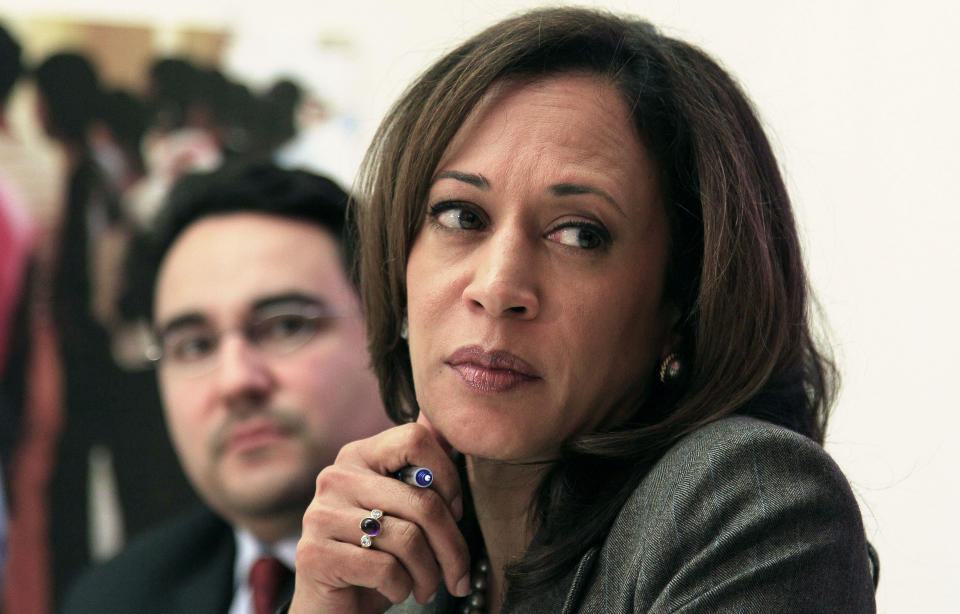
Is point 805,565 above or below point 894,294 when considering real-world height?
above

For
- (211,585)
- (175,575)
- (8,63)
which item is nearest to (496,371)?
(211,585)

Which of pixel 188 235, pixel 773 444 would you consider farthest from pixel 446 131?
pixel 188 235

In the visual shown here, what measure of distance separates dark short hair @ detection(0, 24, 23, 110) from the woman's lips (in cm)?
213

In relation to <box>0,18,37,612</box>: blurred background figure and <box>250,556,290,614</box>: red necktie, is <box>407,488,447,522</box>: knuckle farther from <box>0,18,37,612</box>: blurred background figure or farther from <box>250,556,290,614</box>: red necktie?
<box>0,18,37,612</box>: blurred background figure

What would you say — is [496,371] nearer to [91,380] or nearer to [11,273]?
[91,380]

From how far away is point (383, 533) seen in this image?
1225mm

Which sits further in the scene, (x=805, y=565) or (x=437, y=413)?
(x=437, y=413)

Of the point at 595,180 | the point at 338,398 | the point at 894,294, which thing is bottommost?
the point at 338,398

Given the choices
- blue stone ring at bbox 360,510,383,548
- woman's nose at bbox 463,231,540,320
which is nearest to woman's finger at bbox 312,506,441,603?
blue stone ring at bbox 360,510,383,548

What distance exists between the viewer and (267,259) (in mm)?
2113

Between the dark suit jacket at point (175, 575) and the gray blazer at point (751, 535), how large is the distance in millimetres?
1330

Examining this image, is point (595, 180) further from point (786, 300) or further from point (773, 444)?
point (773, 444)

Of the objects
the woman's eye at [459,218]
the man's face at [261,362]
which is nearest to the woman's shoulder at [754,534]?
the woman's eye at [459,218]

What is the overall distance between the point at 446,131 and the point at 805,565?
64cm
